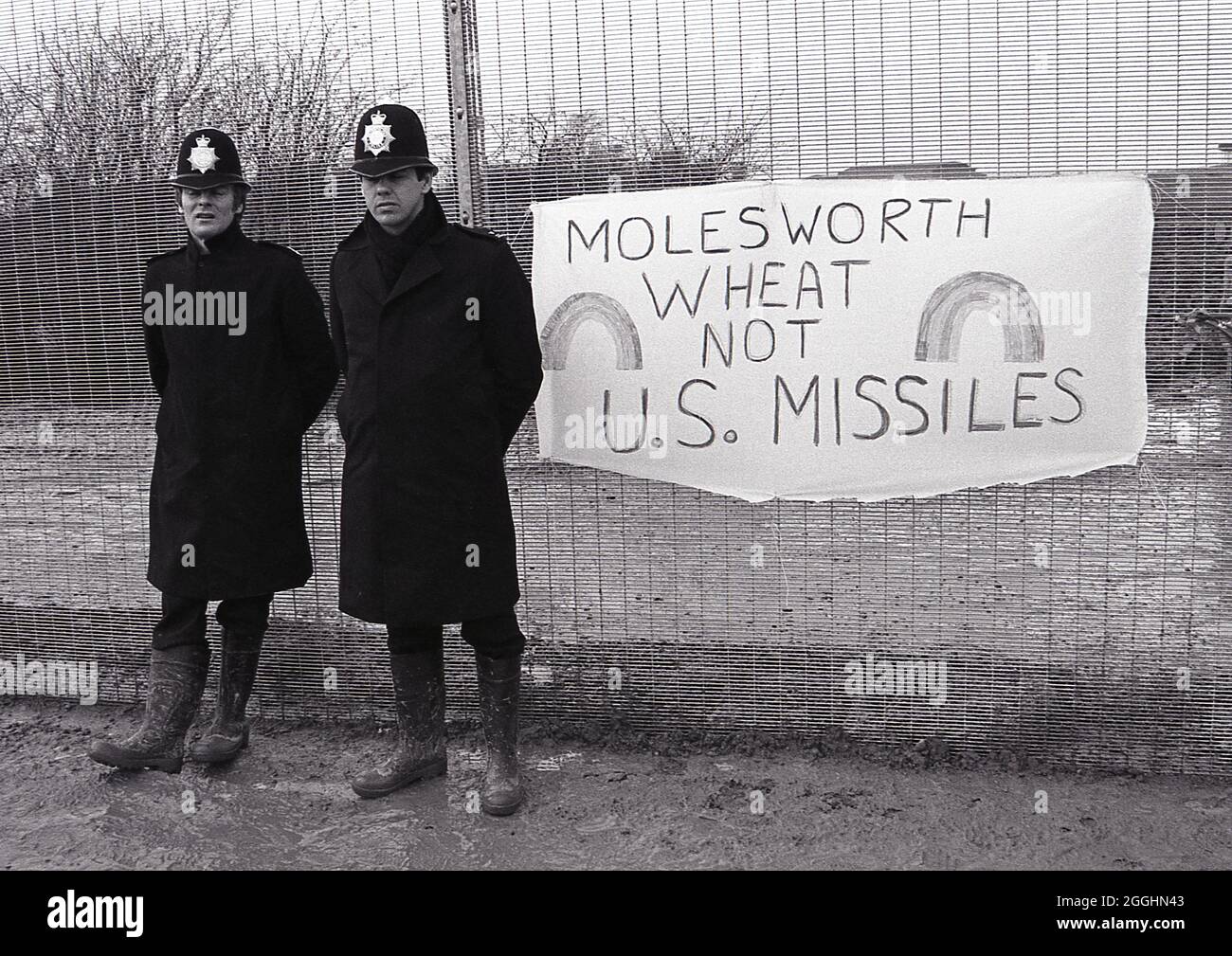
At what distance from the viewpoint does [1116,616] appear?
388 cm

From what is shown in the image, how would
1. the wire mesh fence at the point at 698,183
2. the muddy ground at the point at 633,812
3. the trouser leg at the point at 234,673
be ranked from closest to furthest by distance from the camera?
the muddy ground at the point at 633,812 → the wire mesh fence at the point at 698,183 → the trouser leg at the point at 234,673

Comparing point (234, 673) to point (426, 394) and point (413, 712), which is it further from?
point (426, 394)

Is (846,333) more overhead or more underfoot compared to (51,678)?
more overhead

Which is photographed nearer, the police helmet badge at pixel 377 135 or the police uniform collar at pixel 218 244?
the police helmet badge at pixel 377 135

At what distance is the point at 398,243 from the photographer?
3611 millimetres

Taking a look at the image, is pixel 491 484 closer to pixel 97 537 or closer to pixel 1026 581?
pixel 1026 581

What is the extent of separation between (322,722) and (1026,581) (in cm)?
268

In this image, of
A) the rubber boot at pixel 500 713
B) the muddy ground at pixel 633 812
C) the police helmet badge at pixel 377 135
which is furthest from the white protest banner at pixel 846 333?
the muddy ground at pixel 633 812

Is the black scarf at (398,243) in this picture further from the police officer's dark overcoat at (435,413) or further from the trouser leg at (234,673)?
the trouser leg at (234,673)

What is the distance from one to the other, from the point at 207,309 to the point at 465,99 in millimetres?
1195

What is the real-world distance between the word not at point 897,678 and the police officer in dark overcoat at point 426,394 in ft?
4.08

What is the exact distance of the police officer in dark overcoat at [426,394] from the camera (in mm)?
3586

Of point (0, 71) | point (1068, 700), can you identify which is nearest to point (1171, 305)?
point (1068, 700)

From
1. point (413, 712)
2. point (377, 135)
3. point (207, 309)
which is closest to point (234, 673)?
point (413, 712)
